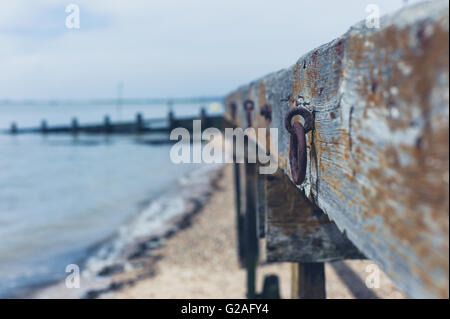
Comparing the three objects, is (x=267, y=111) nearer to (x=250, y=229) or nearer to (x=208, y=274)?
(x=250, y=229)

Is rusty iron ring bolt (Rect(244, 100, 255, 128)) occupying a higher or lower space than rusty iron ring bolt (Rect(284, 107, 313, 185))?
higher

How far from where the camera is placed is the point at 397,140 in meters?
0.54

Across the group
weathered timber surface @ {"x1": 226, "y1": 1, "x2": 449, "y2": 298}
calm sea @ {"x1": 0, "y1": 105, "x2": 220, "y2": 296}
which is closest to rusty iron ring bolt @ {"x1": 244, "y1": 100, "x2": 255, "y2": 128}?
weathered timber surface @ {"x1": 226, "y1": 1, "x2": 449, "y2": 298}

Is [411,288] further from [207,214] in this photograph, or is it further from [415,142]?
[207,214]

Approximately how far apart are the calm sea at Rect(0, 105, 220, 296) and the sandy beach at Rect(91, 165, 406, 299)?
2.09 m

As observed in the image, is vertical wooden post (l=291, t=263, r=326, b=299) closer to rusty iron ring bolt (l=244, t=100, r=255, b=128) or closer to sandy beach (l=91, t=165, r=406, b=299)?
rusty iron ring bolt (l=244, t=100, r=255, b=128)

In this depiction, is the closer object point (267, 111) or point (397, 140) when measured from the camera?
point (397, 140)

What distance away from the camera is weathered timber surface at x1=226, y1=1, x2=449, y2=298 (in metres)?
0.46

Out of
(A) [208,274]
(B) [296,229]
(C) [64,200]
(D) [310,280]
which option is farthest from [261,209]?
(C) [64,200]

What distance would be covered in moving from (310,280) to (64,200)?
14.4 m

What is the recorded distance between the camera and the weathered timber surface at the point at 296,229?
1.84 m
